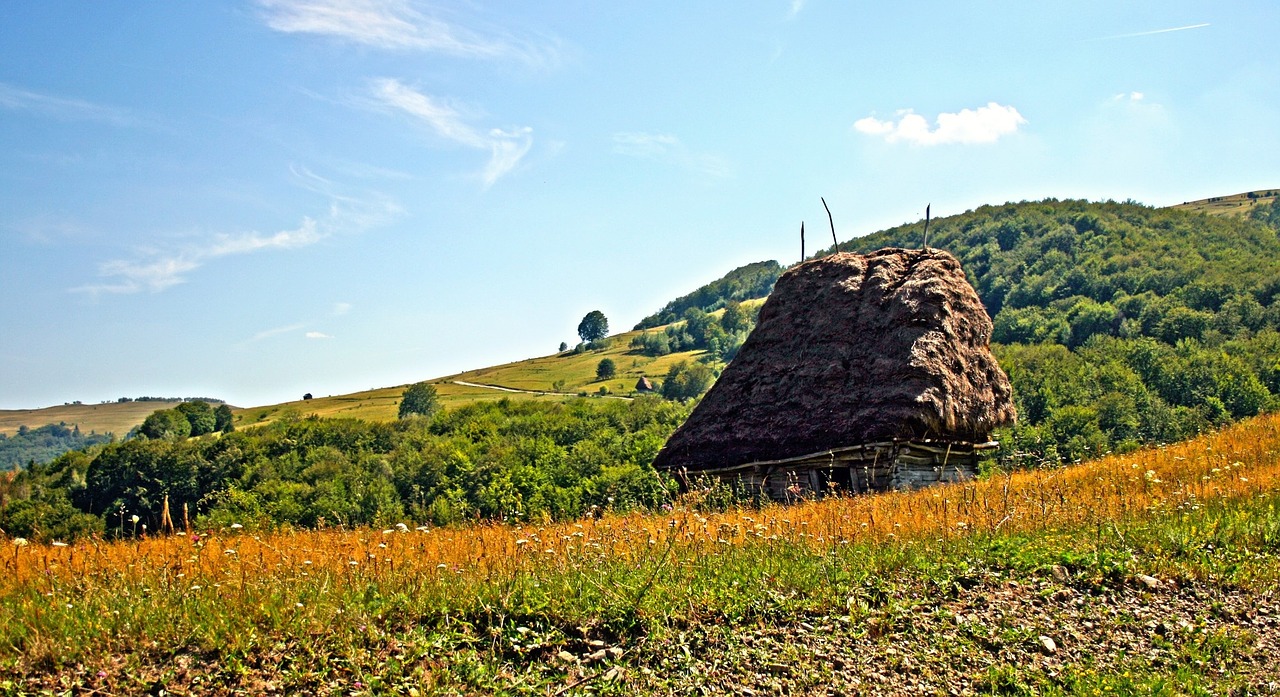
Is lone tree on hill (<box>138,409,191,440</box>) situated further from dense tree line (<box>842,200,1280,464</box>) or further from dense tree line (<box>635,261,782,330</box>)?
dense tree line (<box>635,261,782,330</box>)

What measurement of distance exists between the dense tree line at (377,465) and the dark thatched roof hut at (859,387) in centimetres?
1998

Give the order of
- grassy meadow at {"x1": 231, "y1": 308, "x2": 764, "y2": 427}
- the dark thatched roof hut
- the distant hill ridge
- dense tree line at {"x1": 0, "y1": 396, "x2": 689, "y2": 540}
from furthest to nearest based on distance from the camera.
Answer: grassy meadow at {"x1": 231, "y1": 308, "x2": 764, "y2": 427}, the distant hill ridge, dense tree line at {"x1": 0, "y1": 396, "x2": 689, "y2": 540}, the dark thatched roof hut

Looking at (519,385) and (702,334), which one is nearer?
(519,385)

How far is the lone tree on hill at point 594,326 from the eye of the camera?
156 meters

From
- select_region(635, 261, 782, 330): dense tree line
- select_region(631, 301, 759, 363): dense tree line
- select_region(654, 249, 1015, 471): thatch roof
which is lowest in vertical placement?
select_region(654, 249, 1015, 471): thatch roof

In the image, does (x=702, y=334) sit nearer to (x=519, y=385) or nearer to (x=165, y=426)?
(x=519, y=385)

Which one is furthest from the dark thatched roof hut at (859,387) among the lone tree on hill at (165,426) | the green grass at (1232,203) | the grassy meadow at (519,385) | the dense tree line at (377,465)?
the green grass at (1232,203)

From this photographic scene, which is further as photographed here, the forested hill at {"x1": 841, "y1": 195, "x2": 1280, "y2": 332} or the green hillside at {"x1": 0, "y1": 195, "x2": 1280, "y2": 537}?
the forested hill at {"x1": 841, "y1": 195, "x2": 1280, "y2": 332}

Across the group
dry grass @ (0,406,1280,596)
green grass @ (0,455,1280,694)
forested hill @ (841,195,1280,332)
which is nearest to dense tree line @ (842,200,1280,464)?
forested hill @ (841,195,1280,332)

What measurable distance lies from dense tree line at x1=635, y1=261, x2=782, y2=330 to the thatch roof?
14278 cm

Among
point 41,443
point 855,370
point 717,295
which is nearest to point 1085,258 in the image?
point 855,370

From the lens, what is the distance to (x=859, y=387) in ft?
45.4

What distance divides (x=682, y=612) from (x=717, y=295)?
170166mm

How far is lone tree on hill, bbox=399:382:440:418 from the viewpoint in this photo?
93575 mm
